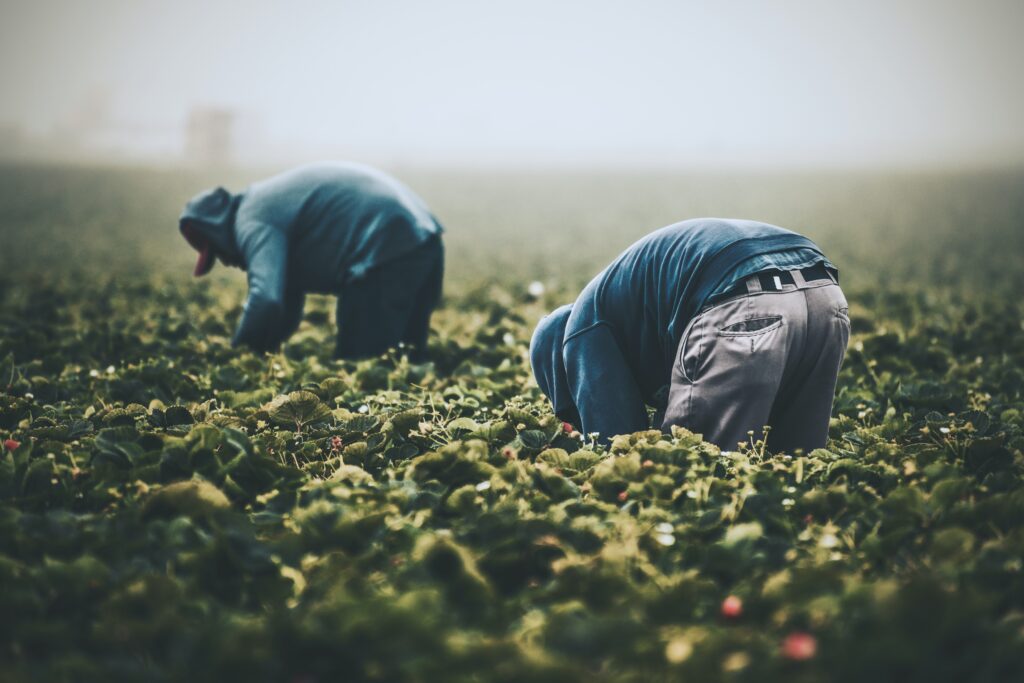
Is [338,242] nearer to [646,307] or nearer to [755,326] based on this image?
[646,307]

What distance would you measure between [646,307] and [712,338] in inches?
14.3

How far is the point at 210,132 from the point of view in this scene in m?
72.3

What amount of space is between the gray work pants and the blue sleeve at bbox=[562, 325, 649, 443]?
16 centimetres

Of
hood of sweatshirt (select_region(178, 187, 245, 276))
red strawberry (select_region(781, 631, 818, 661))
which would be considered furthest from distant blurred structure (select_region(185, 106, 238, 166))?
red strawberry (select_region(781, 631, 818, 661))

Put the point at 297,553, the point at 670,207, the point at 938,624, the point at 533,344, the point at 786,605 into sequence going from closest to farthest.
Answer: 1. the point at 938,624
2. the point at 786,605
3. the point at 297,553
4. the point at 533,344
5. the point at 670,207

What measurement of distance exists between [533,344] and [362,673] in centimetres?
187

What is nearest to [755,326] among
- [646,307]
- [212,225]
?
[646,307]

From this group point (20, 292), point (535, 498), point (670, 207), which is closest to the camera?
point (535, 498)

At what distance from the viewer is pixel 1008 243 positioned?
1655 cm

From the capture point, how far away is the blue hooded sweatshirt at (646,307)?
112 inches

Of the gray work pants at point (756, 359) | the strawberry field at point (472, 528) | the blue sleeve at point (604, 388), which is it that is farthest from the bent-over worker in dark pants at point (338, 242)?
the gray work pants at point (756, 359)

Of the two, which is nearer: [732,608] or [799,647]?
[799,647]

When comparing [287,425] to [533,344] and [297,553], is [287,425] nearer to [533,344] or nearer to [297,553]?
[533,344]

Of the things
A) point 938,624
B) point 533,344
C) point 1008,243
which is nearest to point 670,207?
point 1008,243
